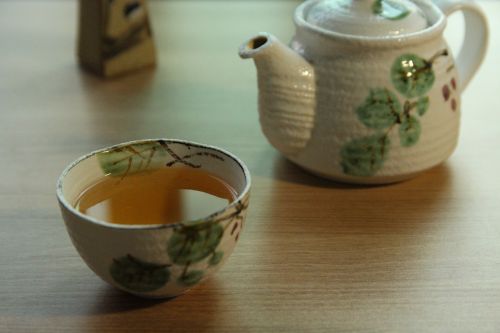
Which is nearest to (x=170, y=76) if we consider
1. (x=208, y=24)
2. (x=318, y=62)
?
(x=208, y=24)

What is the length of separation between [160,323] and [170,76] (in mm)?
529

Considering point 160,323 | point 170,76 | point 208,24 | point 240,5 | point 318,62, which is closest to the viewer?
point 160,323

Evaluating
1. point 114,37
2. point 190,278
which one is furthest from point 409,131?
point 114,37

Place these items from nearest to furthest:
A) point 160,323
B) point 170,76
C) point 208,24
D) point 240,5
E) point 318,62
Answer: point 160,323, point 318,62, point 170,76, point 208,24, point 240,5

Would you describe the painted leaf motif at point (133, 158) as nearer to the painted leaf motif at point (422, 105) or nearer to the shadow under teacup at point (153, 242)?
Answer: the shadow under teacup at point (153, 242)

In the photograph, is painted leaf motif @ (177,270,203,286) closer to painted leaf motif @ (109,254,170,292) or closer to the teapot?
painted leaf motif @ (109,254,170,292)

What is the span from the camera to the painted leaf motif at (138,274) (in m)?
0.49

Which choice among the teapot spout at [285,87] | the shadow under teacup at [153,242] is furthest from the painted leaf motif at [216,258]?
the teapot spout at [285,87]

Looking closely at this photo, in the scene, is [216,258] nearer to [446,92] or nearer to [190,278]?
[190,278]

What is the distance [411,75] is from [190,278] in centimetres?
30

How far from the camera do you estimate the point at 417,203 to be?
0.70m

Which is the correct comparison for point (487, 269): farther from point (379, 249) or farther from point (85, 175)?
Answer: point (85, 175)

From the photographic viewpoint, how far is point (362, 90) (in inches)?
26.6

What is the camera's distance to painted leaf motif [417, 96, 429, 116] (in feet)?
2.25
